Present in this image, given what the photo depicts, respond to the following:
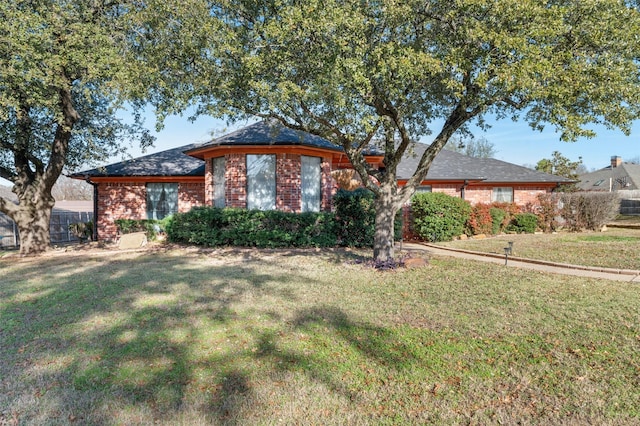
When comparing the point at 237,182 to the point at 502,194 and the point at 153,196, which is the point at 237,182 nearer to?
the point at 153,196

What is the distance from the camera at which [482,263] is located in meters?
8.91

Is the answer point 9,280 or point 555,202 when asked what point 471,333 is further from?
point 555,202

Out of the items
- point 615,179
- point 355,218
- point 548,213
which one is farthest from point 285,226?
point 615,179

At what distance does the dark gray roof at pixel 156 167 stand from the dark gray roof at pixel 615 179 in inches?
1386

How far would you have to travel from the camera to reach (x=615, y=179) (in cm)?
3569

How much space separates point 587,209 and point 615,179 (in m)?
27.0

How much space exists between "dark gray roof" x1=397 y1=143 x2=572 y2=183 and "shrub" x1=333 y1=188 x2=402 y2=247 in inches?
268

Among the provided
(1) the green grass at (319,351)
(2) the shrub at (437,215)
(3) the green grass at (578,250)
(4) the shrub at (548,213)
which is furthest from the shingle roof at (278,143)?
(1) the green grass at (319,351)

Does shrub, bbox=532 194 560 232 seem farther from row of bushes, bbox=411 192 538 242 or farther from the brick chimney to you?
the brick chimney

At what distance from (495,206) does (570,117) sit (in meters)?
10.6

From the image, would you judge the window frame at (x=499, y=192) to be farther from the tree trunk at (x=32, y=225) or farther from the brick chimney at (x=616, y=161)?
the brick chimney at (x=616, y=161)

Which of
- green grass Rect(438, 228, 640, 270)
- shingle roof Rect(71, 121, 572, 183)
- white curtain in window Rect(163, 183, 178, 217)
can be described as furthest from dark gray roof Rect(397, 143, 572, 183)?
white curtain in window Rect(163, 183, 178, 217)

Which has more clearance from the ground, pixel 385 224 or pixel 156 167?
pixel 156 167

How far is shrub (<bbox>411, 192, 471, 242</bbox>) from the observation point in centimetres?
1340
